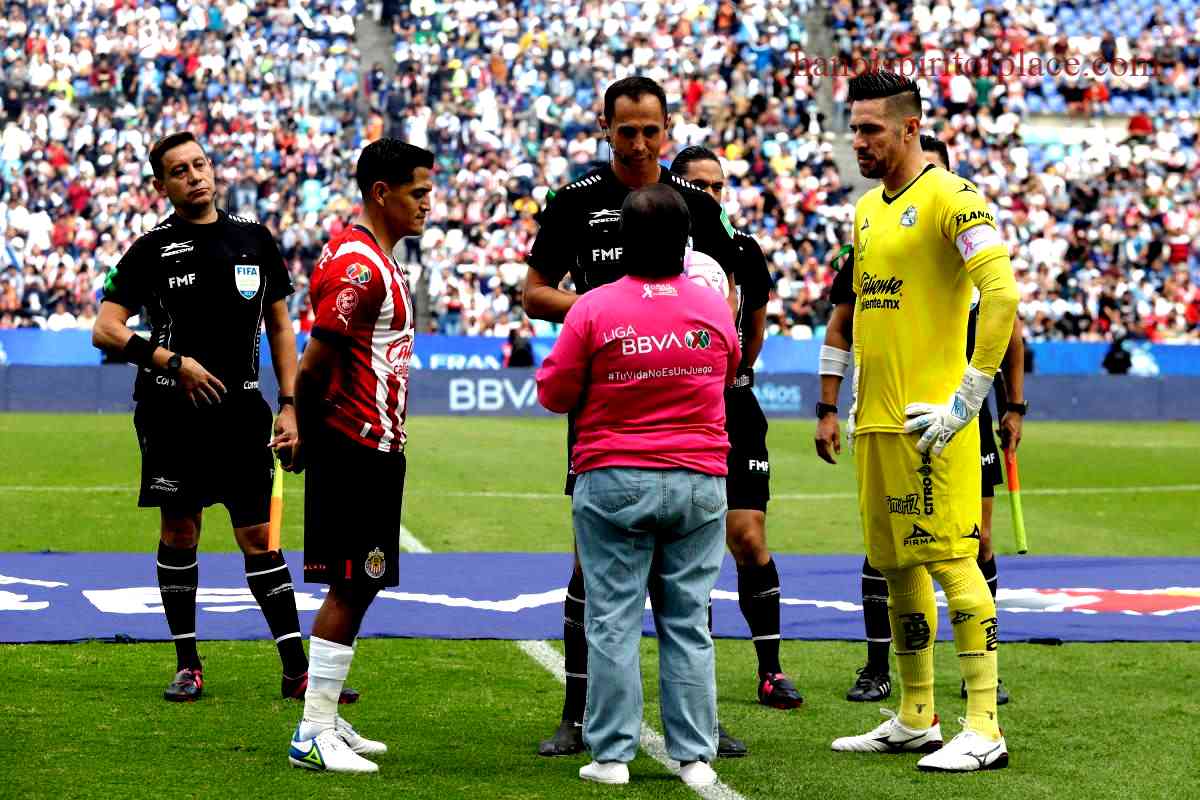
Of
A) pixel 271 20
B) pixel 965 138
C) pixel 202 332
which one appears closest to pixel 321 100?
pixel 271 20

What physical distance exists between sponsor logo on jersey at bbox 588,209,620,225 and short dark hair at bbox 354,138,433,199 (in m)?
0.65

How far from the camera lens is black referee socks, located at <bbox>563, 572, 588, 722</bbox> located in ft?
21.6

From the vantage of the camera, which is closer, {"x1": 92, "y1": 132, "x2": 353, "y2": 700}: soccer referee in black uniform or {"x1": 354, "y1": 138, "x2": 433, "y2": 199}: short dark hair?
{"x1": 354, "y1": 138, "x2": 433, "y2": 199}: short dark hair

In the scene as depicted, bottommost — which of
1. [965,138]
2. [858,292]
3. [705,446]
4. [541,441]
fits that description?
[541,441]

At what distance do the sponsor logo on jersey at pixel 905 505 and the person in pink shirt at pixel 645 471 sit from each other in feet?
2.60

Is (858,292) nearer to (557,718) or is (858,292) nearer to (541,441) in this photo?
(557,718)

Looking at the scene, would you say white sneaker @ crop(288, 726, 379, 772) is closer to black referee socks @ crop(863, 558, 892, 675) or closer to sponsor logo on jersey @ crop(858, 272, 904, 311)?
sponsor logo on jersey @ crop(858, 272, 904, 311)

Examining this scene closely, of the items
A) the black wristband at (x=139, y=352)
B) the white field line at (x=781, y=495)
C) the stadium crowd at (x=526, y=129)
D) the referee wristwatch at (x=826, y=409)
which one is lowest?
the white field line at (x=781, y=495)

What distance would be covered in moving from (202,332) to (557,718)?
2.25 metres

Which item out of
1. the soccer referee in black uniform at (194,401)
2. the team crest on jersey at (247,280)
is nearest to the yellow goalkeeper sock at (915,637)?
the soccer referee in black uniform at (194,401)

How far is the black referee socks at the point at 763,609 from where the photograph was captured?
745 cm

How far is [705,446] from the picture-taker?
5867 mm

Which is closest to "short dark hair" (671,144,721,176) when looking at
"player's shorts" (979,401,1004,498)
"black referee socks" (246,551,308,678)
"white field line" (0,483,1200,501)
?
"player's shorts" (979,401,1004,498)

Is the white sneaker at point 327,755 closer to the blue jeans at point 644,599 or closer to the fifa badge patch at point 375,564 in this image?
the fifa badge patch at point 375,564
